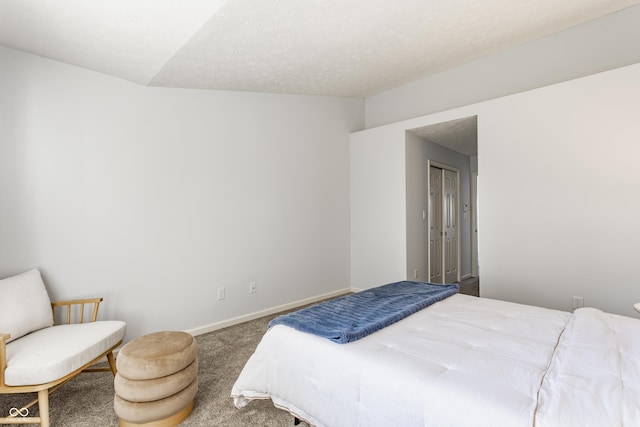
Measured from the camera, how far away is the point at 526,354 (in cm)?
145

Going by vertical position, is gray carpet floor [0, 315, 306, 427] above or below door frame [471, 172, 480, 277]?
below

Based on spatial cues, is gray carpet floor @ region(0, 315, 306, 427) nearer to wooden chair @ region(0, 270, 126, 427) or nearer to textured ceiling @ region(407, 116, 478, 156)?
wooden chair @ region(0, 270, 126, 427)

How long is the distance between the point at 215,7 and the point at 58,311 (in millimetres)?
2629

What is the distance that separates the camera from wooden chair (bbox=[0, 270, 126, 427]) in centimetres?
179

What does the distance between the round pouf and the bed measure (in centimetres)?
37

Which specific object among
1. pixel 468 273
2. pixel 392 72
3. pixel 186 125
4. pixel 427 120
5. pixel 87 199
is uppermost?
pixel 392 72

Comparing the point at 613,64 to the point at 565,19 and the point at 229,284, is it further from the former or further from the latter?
the point at 229,284

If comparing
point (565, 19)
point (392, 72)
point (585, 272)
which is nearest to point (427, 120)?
point (392, 72)

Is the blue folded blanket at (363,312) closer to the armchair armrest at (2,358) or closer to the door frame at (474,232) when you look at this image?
the armchair armrest at (2,358)

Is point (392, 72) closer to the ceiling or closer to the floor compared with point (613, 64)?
closer to the ceiling

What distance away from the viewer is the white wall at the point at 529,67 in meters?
3.04

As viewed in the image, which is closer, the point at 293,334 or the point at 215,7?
the point at 293,334

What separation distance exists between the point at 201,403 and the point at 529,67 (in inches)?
175

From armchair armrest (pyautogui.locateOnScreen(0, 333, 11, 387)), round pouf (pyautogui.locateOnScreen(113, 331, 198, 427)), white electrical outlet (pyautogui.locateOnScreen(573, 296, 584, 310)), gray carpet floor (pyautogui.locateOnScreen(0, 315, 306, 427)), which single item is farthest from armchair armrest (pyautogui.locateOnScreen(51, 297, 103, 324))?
white electrical outlet (pyautogui.locateOnScreen(573, 296, 584, 310))
